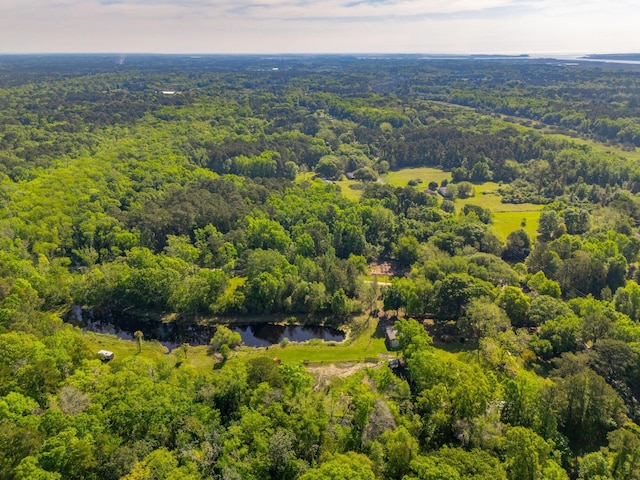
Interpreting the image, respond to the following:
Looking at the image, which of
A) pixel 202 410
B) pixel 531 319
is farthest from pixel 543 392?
pixel 202 410

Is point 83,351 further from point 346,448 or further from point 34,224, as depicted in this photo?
point 34,224

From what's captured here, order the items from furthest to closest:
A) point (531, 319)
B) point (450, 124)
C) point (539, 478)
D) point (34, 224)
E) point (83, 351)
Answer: point (450, 124), point (34, 224), point (531, 319), point (83, 351), point (539, 478)

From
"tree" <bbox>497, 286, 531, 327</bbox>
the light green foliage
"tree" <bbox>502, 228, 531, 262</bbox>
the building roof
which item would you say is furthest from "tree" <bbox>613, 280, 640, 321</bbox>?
the building roof

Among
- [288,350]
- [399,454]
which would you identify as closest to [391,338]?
[288,350]

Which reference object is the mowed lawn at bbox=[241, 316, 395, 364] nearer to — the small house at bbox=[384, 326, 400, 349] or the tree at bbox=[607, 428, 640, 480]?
the small house at bbox=[384, 326, 400, 349]

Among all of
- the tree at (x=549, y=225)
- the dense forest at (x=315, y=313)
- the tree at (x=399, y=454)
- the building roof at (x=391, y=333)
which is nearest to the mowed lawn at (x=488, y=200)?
the dense forest at (x=315, y=313)

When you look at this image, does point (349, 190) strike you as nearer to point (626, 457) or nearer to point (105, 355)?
point (105, 355)

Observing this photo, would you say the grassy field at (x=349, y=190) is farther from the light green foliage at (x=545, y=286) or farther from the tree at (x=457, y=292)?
the tree at (x=457, y=292)
